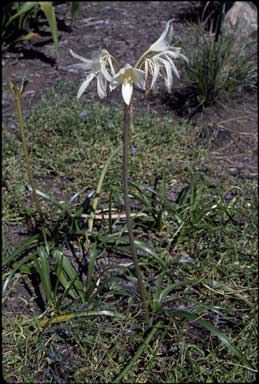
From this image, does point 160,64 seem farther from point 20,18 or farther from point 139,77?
point 20,18

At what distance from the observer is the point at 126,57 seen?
18.1 ft

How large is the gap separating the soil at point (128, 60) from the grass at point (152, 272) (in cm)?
30

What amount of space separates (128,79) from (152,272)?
1263 millimetres

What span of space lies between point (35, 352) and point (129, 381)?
381mm

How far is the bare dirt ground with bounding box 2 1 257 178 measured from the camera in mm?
4262

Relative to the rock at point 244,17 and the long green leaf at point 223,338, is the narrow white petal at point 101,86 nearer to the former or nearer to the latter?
the long green leaf at point 223,338

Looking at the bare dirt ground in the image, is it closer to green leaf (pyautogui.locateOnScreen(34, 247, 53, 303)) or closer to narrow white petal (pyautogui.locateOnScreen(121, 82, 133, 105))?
green leaf (pyautogui.locateOnScreen(34, 247, 53, 303))

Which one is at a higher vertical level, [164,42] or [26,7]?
[164,42]

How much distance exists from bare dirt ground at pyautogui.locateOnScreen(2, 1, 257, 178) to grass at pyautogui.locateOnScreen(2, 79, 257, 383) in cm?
31

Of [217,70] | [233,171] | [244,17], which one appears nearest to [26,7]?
[217,70]

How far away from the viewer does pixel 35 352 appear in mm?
2492

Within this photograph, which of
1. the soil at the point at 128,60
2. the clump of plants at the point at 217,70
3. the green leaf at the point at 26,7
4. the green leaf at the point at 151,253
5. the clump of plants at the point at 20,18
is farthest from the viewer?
the clump of plants at the point at 20,18

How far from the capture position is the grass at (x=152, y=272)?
243cm

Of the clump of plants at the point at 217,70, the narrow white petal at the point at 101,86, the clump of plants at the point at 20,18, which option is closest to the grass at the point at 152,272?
the clump of plants at the point at 217,70
